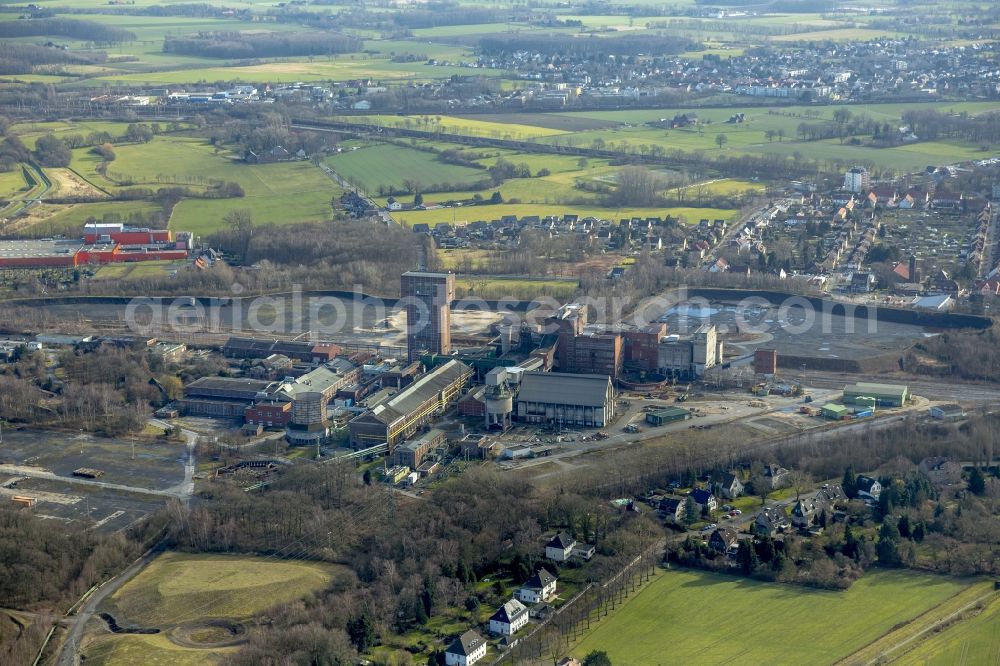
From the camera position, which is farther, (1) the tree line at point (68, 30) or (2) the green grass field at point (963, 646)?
(1) the tree line at point (68, 30)

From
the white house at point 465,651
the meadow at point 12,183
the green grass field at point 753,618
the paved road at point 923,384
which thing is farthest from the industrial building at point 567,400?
the meadow at point 12,183

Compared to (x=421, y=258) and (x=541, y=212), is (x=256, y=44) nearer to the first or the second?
(x=541, y=212)

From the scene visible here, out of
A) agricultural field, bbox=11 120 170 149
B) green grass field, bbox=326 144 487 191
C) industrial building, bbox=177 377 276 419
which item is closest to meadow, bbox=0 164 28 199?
agricultural field, bbox=11 120 170 149

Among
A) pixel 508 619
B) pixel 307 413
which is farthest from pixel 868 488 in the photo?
pixel 307 413

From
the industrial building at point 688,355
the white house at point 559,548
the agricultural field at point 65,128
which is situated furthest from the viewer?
the agricultural field at point 65,128

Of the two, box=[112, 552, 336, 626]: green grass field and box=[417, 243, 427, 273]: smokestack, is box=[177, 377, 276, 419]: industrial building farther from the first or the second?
box=[417, 243, 427, 273]: smokestack

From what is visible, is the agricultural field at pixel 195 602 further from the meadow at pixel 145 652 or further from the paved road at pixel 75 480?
the paved road at pixel 75 480

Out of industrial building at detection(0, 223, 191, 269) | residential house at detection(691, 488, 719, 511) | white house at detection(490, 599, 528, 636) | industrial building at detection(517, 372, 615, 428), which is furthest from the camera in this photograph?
industrial building at detection(0, 223, 191, 269)
